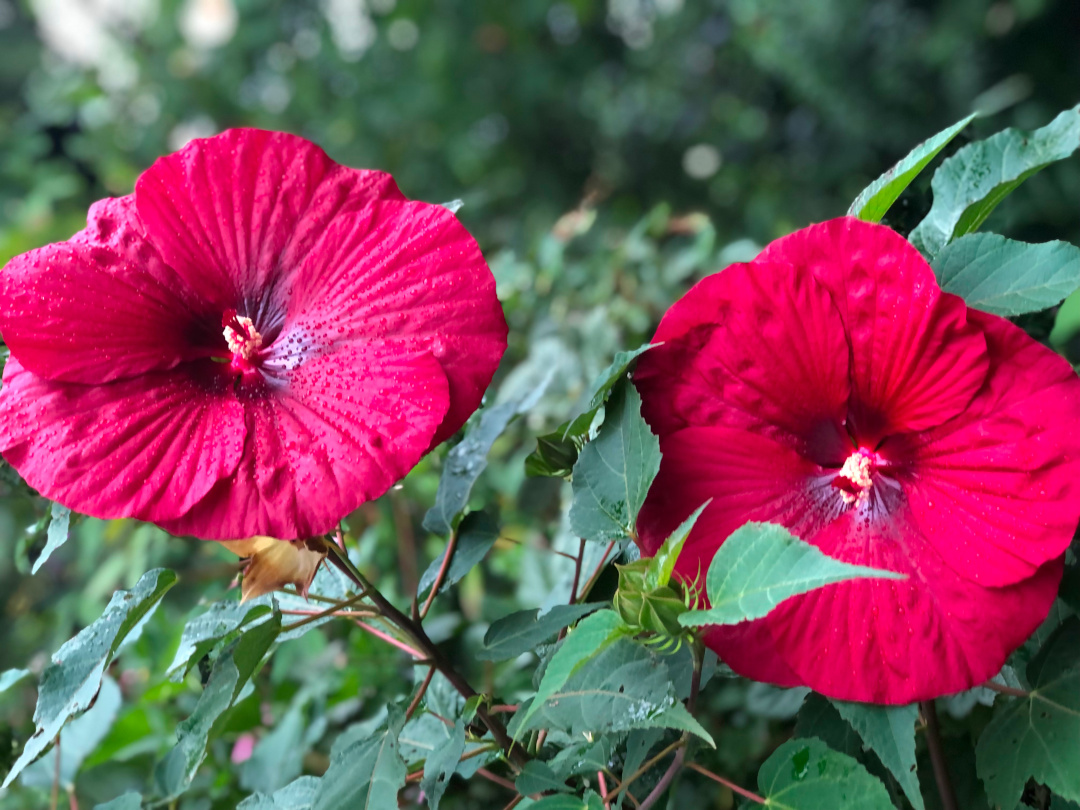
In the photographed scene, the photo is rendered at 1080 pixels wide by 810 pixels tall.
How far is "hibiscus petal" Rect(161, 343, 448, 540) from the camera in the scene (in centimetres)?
30

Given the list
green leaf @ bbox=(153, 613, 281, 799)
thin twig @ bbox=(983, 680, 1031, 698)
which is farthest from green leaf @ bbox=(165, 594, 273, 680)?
thin twig @ bbox=(983, 680, 1031, 698)

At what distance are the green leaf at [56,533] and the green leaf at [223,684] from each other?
86 millimetres

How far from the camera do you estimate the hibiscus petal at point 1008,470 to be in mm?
312

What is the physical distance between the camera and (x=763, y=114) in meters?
1.88

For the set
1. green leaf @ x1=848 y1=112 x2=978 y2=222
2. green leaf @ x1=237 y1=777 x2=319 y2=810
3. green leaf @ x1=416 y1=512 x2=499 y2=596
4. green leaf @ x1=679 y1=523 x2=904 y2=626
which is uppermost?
green leaf @ x1=848 y1=112 x2=978 y2=222

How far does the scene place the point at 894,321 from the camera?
1.10ft

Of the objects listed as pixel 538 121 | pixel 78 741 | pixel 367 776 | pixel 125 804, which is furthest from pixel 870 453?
pixel 538 121

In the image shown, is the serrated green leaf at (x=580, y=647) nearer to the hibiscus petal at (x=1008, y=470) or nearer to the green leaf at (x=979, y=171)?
the hibiscus petal at (x=1008, y=470)

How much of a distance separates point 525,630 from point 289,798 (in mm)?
146

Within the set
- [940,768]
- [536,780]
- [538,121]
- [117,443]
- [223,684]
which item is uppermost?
[538,121]

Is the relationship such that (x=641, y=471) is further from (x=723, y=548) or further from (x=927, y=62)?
(x=927, y=62)

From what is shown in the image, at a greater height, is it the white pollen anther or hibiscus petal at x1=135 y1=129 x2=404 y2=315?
hibiscus petal at x1=135 y1=129 x2=404 y2=315

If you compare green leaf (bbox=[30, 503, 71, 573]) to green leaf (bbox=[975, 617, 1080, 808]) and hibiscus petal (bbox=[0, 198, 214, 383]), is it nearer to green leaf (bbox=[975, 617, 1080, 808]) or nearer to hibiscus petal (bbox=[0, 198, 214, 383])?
hibiscus petal (bbox=[0, 198, 214, 383])

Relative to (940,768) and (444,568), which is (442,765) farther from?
(940,768)
